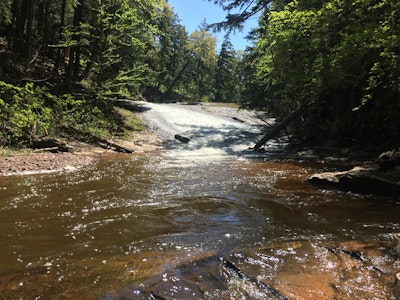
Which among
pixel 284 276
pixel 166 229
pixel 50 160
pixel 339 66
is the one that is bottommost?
pixel 50 160

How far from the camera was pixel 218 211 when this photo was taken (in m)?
6.14

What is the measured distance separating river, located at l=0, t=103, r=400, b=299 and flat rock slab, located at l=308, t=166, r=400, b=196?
36cm

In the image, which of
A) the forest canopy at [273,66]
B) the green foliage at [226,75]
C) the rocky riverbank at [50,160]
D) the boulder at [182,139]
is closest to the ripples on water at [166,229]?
the rocky riverbank at [50,160]

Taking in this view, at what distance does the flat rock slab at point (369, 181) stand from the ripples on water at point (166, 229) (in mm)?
468

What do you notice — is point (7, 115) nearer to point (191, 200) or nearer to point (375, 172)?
point (191, 200)

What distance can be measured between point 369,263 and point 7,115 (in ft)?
40.8

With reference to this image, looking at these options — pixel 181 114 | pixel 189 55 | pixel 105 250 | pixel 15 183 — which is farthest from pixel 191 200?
pixel 189 55

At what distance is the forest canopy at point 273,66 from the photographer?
10.6 m

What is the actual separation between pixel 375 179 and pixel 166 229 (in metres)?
5.02

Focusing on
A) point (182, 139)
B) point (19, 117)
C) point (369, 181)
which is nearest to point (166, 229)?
point (369, 181)

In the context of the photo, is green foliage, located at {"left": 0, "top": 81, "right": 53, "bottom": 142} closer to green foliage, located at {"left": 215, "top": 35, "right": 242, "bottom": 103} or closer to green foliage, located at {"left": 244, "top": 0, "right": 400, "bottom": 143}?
green foliage, located at {"left": 244, "top": 0, "right": 400, "bottom": 143}

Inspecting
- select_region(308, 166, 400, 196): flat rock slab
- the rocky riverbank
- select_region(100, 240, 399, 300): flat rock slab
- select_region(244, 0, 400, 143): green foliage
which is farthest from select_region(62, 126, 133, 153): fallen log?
select_region(100, 240, 399, 300): flat rock slab

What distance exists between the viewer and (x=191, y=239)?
4645 mm

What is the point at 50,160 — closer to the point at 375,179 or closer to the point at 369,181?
the point at 369,181
